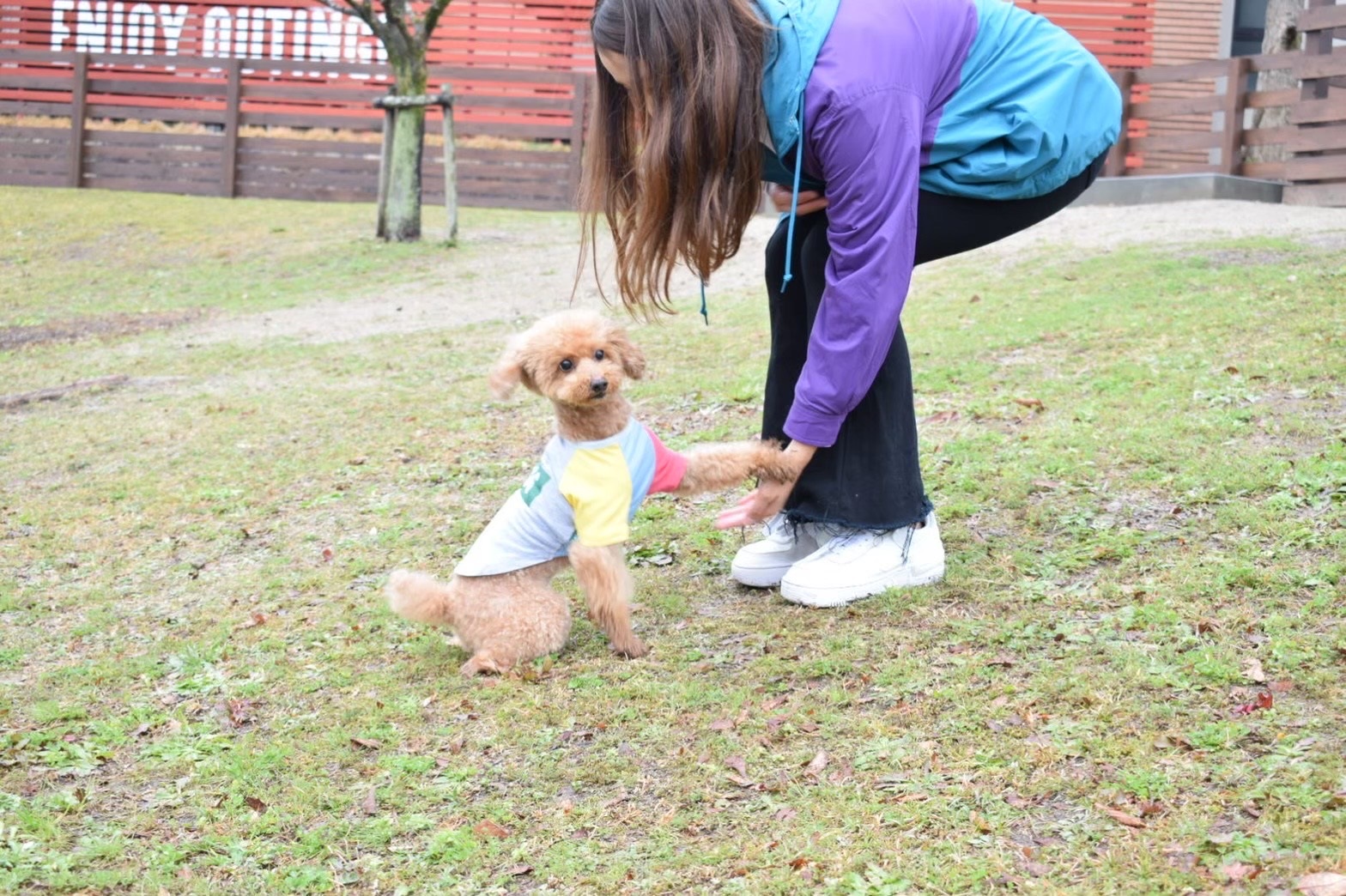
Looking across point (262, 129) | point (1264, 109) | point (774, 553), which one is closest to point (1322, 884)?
point (774, 553)

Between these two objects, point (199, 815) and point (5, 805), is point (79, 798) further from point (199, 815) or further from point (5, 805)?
point (199, 815)

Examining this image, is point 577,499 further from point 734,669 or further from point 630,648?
point 734,669

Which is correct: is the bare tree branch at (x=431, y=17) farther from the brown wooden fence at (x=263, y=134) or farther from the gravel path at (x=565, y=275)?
the brown wooden fence at (x=263, y=134)

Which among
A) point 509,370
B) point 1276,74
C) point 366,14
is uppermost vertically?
point 1276,74

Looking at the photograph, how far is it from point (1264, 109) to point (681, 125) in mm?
10758

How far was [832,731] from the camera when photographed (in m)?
2.62

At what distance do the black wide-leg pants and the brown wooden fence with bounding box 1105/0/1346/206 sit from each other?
836 cm

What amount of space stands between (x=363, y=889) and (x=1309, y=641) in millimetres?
2020

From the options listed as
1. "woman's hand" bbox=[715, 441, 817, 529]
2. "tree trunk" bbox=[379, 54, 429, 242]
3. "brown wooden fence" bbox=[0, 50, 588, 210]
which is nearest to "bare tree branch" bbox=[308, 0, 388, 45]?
"tree trunk" bbox=[379, 54, 429, 242]

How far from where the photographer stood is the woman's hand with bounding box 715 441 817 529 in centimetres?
296

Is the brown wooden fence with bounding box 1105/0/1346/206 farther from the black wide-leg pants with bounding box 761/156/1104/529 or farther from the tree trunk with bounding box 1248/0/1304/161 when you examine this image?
the black wide-leg pants with bounding box 761/156/1104/529

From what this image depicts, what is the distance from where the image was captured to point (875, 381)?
3.09 metres

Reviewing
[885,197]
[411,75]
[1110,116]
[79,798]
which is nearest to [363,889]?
[79,798]

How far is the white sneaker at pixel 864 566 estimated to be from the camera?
318 centimetres
